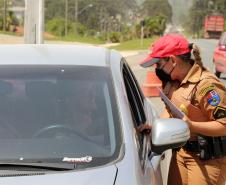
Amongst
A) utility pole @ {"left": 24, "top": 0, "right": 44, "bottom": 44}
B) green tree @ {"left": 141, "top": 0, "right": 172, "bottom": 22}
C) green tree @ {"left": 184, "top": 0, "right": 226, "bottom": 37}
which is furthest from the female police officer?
green tree @ {"left": 141, "top": 0, "right": 172, "bottom": 22}

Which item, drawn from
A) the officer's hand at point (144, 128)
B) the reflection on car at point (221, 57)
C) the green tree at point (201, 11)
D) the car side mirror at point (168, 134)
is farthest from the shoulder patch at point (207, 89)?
the green tree at point (201, 11)

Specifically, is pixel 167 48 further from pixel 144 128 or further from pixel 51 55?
pixel 51 55

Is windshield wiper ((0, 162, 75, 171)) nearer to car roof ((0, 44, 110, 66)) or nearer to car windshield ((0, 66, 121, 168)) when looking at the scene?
car windshield ((0, 66, 121, 168))

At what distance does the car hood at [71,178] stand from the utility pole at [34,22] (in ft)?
27.9

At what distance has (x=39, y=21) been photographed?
1120cm

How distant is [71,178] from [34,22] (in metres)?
8.73

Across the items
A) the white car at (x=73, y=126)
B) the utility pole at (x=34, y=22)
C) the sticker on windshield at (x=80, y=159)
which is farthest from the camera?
the utility pole at (x=34, y=22)

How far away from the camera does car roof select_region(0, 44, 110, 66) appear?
3.75 meters

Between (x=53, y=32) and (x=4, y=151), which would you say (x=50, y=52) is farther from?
(x=53, y=32)

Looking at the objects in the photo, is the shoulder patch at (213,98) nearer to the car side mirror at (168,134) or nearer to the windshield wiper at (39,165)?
the car side mirror at (168,134)

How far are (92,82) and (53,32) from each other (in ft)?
302

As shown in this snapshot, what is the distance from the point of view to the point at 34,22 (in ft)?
37.1

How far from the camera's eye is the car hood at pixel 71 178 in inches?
110

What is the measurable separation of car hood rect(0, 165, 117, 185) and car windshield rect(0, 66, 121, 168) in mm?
138
